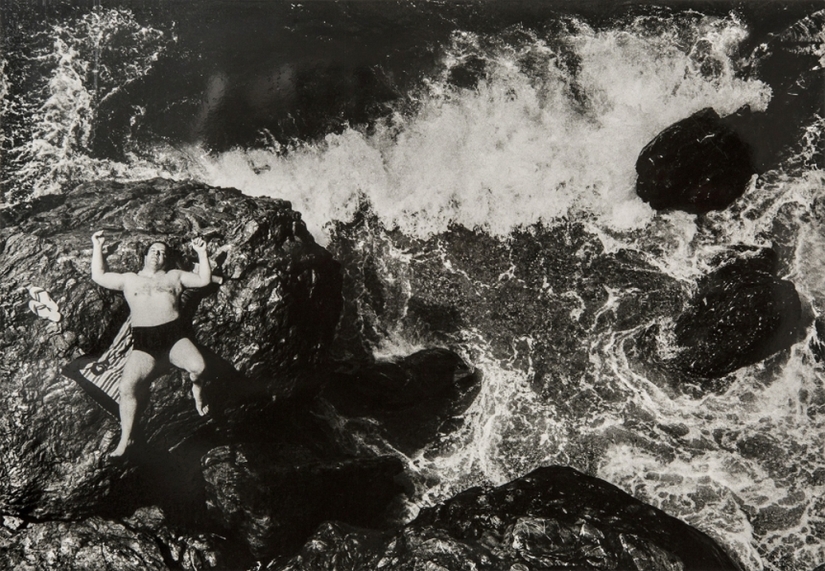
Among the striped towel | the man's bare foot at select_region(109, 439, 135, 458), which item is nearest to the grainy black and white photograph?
the man's bare foot at select_region(109, 439, 135, 458)

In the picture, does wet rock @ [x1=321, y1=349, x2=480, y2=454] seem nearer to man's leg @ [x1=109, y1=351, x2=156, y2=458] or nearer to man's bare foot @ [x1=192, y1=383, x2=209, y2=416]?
man's bare foot @ [x1=192, y1=383, x2=209, y2=416]

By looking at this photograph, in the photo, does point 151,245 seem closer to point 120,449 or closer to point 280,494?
point 120,449

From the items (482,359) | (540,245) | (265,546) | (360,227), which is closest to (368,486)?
(265,546)

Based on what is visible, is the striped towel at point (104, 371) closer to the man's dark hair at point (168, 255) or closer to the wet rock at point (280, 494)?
the man's dark hair at point (168, 255)

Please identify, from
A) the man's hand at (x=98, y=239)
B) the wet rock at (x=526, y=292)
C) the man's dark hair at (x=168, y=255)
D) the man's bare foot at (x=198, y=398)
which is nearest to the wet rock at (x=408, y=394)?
the wet rock at (x=526, y=292)

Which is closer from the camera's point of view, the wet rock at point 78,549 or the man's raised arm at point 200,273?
the wet rock at point 78,549

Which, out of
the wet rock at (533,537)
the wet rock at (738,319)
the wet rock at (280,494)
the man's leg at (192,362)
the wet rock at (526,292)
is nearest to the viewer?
the wet rock at (533,537)

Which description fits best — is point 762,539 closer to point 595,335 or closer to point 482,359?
point 595,335
